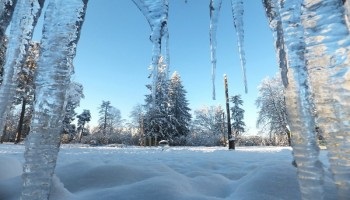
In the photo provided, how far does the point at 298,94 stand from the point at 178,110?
31853mm

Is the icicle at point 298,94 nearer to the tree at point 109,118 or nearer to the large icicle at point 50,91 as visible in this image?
the large icicle at point 50,91

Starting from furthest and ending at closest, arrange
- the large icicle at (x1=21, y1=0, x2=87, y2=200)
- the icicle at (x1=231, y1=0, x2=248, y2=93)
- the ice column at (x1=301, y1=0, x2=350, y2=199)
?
the icicle at (x1=231, y1=0, x2=248, y2=93), the large icicle at (x1=21, y1=0, x2=87, y2=200), the ice column at (x1=301, y1=0, x2=350, y2=199)

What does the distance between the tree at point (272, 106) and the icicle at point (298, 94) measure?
3390 cm

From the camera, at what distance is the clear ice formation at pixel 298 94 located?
1311 millimetres

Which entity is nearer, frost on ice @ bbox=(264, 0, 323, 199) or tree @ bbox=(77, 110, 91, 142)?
frost on ice @ bbox=(264, 0, 323, 199)

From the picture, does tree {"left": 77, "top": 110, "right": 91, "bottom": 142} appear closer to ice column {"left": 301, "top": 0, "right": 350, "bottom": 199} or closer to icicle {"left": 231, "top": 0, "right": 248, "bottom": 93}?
icicle {"left": 231, "top": 0, "right": 248, "bottom": 93}

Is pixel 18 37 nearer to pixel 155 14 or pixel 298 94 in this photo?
pixel 155 14

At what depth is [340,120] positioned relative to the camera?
3.75ft

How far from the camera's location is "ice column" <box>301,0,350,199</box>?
1.13 m

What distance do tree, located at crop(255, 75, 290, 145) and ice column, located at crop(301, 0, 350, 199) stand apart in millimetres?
34076

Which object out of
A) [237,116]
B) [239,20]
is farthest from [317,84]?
[237,116]

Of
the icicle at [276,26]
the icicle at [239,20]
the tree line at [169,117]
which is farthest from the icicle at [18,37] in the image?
the tree line at [169,117]

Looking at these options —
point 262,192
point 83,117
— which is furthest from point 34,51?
point 262,192

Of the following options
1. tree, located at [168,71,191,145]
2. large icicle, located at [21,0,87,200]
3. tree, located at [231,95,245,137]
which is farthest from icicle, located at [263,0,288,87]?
tree, located at [231,95,245,137]
